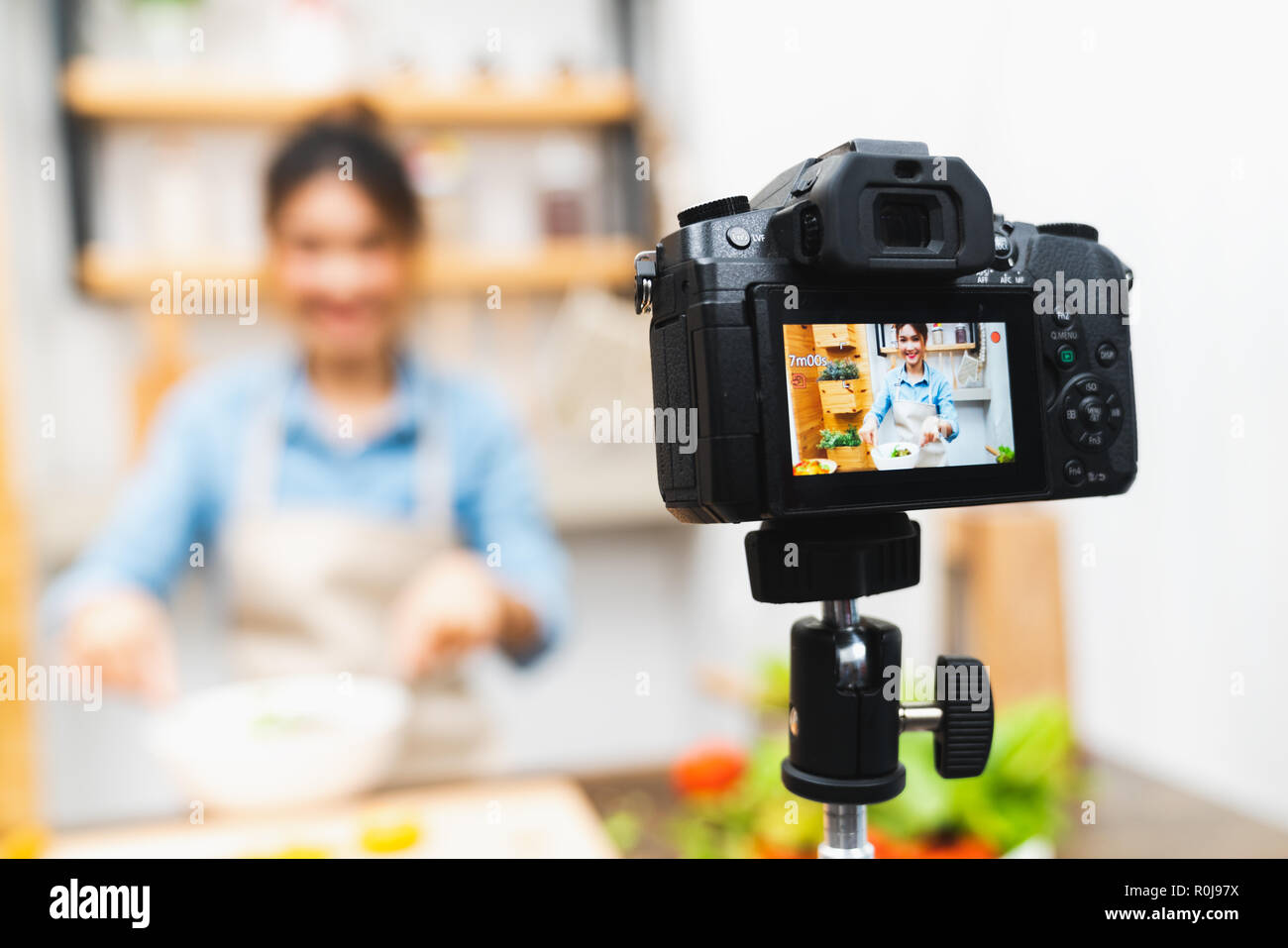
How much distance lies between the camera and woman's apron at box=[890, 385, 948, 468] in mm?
389

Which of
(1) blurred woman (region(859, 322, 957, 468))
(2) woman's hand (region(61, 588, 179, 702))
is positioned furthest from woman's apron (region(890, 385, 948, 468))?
(2) woman's hand (region(61, 588, 179, 702))

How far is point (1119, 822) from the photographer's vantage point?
0.87 m

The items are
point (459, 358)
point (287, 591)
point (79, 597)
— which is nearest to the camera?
point (79, 597)

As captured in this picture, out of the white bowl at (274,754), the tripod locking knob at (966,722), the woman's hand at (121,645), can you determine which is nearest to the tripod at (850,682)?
the tripod locking knob at (966,722)

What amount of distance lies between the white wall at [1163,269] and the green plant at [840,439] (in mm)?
910

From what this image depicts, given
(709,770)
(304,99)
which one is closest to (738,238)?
(709,770)

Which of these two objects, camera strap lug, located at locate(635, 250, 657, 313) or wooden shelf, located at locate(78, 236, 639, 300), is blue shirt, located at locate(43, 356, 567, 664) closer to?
wooden shelf, located at locate(78, 236, 639, 300)

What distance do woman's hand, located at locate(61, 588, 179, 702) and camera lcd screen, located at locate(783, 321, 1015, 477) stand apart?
3.75 ft

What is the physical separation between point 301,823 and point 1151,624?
1182 millimetres

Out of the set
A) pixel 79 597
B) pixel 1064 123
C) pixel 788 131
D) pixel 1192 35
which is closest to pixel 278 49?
pixel 788 131

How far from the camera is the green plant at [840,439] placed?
0.38 meters

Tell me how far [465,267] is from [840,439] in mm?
1785

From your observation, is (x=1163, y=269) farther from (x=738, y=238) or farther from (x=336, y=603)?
(x=336, y=603)

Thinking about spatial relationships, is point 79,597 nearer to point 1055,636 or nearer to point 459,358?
point 459,358
